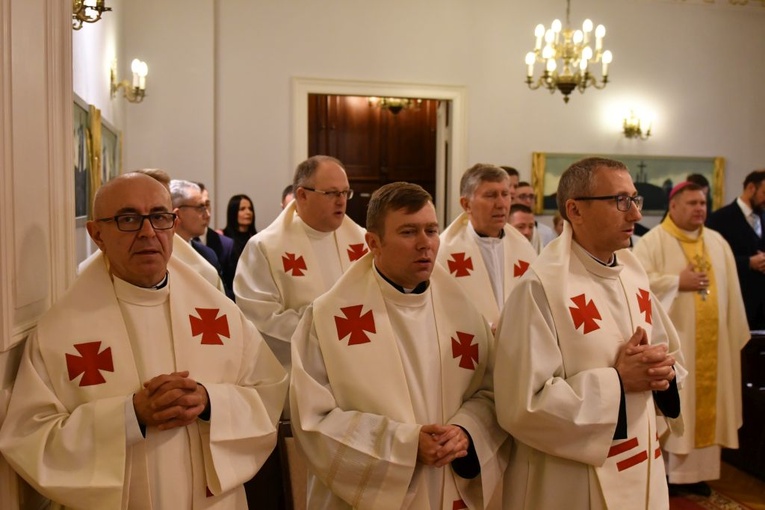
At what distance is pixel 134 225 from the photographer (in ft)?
7.65

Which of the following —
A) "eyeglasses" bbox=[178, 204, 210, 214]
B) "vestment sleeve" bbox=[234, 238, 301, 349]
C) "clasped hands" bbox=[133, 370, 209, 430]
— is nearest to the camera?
Result: "clasped hands" bbox=[133, 370, 209, 430]

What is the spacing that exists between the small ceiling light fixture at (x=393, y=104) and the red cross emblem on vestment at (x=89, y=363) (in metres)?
8.60

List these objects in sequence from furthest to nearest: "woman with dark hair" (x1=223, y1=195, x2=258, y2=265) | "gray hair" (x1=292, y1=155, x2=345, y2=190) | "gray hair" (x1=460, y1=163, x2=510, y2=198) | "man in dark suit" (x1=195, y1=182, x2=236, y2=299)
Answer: "woman with dark hair" (x1=223, y1=195, x2=258, y2=265) → "man in dark suit" (x1=195, y1=182, x2=236, y2=299) → "gray hair" (x1=460, y1=163, x2=510, y2=198) → "gray hair" (x1=292, y1=155, x2=345, y2=190)

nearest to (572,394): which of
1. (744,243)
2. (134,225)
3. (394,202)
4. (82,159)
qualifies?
(394,202)

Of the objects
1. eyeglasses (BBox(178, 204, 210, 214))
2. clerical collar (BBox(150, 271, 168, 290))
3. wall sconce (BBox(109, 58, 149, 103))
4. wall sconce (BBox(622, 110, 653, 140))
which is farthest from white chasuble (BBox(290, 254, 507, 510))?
wall sconce (BBox(622, 110, 653, 140))

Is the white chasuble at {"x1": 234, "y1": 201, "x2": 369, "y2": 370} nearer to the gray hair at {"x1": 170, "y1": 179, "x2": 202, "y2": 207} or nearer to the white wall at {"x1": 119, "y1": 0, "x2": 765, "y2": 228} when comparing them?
the gray hair at {"x1": 170, "y1": 179, "x2": 202, "y2": 207}

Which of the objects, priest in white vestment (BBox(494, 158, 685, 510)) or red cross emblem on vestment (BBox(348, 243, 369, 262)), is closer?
priest in white vestment (BBox(494, 158, 685, 510))

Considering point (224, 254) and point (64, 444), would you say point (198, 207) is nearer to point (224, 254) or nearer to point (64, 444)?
point (224, 254)

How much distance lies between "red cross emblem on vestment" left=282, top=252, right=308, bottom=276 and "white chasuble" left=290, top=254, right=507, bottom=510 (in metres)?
1.47

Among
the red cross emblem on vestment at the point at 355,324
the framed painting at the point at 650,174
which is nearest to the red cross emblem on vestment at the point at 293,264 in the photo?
the red cross emblem on vestment at the point at 355,324

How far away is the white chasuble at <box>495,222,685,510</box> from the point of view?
251 cm

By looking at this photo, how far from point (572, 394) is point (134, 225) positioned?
1.58 metres

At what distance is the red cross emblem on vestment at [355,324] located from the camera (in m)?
2.58

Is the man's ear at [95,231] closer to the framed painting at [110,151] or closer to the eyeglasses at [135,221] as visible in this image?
the eyeglasses at [135,221]
